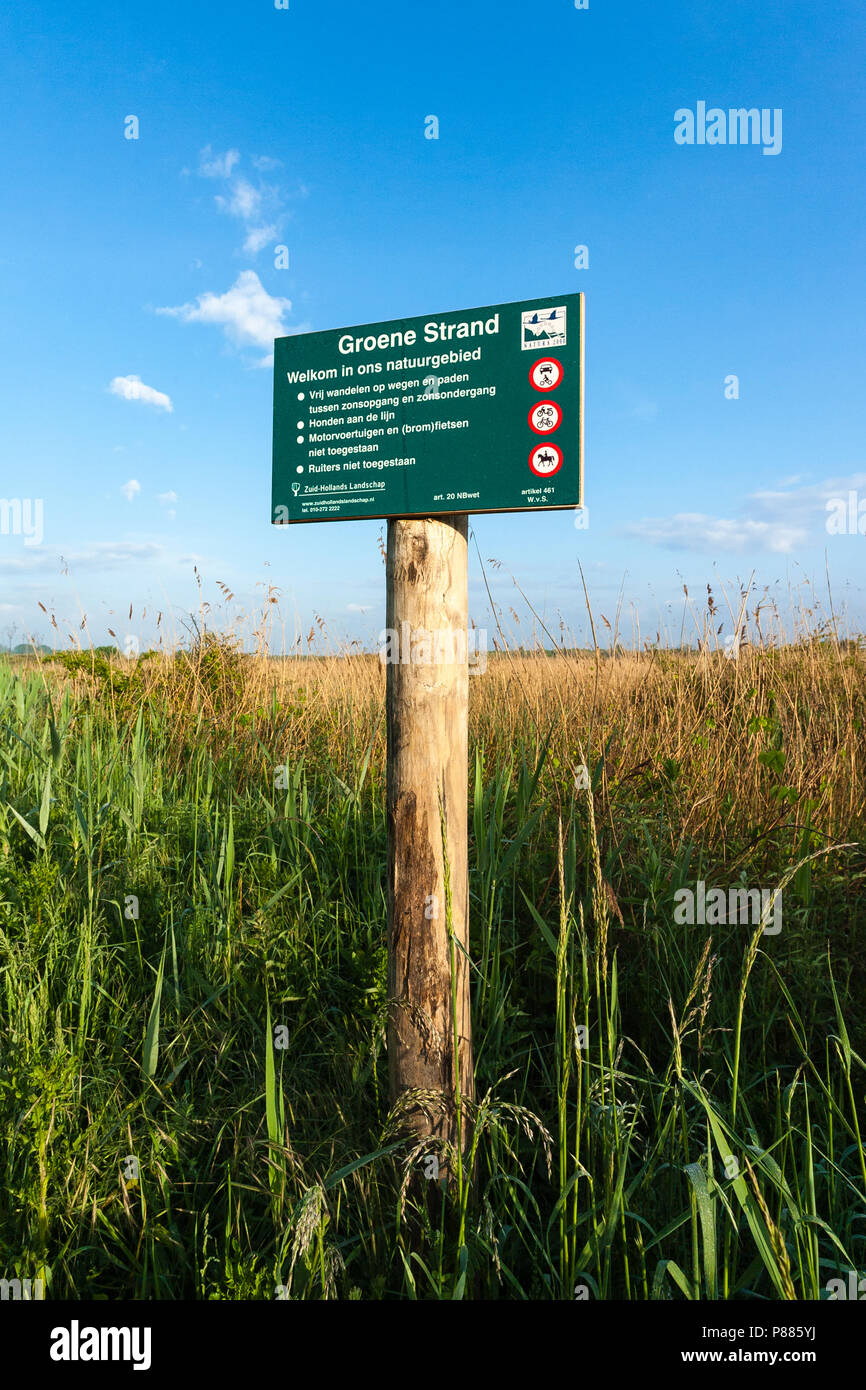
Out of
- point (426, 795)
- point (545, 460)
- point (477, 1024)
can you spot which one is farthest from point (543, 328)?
point (477, 1024)

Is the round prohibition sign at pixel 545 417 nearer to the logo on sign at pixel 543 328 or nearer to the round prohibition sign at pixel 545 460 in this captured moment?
the round prohibition sign at pixel 545 460

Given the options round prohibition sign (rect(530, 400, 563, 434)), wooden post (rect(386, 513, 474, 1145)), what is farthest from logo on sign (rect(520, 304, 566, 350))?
wooden post (rect(386, 513, 474, 1145))

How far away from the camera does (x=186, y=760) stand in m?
5.30

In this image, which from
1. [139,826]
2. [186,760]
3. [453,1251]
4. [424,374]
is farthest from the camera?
[186,760]

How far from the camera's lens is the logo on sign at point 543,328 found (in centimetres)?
209

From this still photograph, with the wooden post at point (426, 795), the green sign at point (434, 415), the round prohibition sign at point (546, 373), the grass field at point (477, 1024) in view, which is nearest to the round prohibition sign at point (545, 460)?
the green sign at point (434, 415)

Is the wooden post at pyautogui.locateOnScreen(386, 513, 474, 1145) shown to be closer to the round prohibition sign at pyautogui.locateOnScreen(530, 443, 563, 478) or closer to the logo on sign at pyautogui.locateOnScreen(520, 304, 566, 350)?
the round prohibition sign at pyautogui.locateOnScreen(530, 443, 563, 478)

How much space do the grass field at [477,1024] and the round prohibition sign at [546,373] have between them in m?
1.20

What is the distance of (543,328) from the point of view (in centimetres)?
211

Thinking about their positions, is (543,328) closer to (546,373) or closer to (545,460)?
(546,373)

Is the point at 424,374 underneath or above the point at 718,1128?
above

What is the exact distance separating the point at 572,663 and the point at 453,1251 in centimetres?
357

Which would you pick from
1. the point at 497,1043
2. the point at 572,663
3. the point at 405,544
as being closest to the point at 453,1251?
the point at 497,1043
